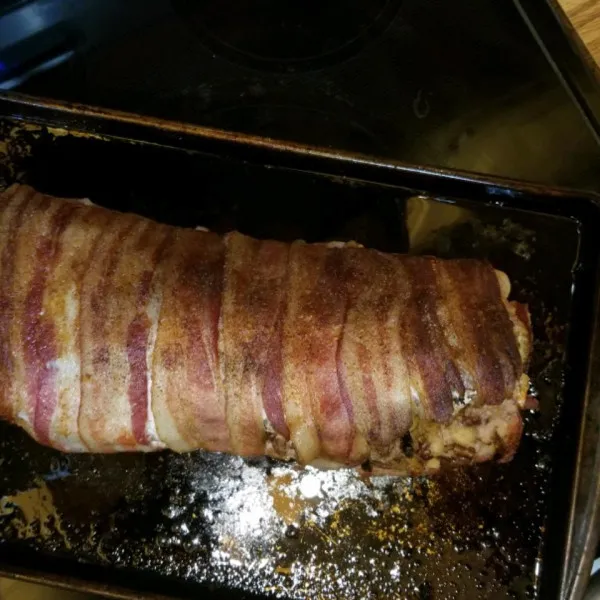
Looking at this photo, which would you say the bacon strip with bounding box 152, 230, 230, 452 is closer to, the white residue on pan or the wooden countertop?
the white residue on pan

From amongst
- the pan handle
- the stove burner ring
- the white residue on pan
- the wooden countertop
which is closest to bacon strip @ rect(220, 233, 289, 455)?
the white residue on pan

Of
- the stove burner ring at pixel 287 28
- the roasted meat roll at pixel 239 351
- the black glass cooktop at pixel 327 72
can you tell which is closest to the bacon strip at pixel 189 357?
the roasted meat roll at pixel 239 351

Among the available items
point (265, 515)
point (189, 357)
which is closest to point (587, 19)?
point (189, 357)

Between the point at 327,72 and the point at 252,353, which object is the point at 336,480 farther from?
the point at 327,72

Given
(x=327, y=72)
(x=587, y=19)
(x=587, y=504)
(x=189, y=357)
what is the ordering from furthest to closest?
(x=327, y=72), (x=587, y=19), (x=587, y=504), (x=189, y=357)

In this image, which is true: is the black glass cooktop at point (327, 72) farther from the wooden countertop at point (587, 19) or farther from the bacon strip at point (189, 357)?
the bacon strip at point (189, 357)

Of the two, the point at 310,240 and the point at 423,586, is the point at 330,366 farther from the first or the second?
the point at 423,586

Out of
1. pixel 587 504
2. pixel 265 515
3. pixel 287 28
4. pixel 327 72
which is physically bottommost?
pixel 587 504
